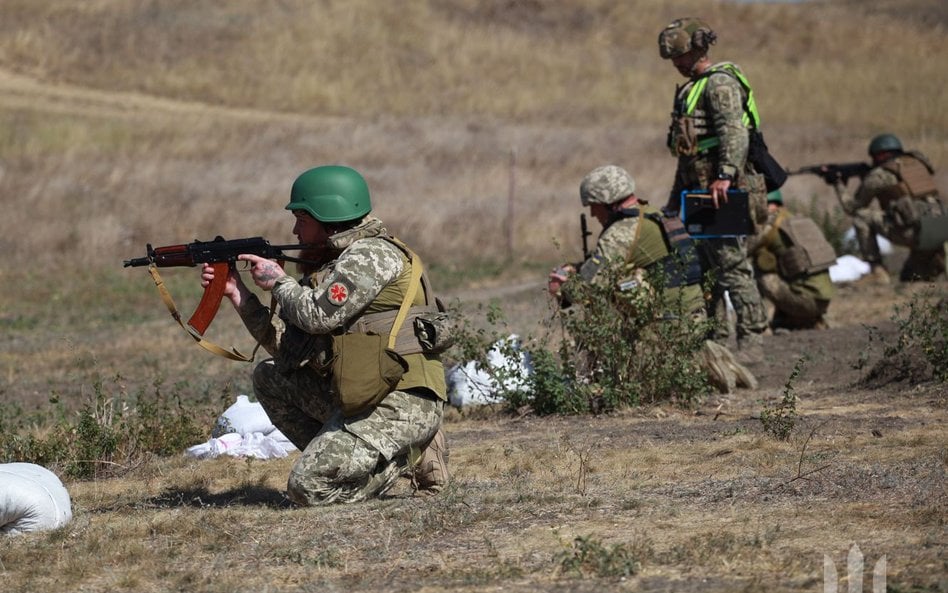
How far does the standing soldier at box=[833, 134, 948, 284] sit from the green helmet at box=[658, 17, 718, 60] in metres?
5.79

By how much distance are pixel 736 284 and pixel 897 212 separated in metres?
5.48

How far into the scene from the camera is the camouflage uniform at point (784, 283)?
482 inches

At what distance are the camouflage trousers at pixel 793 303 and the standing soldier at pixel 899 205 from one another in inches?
117

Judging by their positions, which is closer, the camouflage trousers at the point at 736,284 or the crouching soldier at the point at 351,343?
the crouching soldier at the point at 351,343

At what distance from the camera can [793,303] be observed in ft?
40.4

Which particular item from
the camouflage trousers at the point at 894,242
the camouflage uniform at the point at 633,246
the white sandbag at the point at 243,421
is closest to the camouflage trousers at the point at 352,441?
the white sandbag at the point at 243,421

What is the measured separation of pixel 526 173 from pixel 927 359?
15.2 meters

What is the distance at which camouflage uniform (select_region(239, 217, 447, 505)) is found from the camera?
5988 mm

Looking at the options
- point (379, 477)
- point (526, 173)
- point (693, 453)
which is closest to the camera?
point (379, 477)

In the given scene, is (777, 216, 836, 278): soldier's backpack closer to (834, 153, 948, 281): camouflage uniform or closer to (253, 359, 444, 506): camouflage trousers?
(834, 153, 948, 281): camouflage uniform

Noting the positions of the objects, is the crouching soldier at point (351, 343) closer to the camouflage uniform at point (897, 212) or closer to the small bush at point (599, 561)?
the small bush at point (599, 561)

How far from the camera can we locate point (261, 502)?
6.63 m

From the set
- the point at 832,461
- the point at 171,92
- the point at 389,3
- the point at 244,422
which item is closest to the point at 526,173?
the point at 171,92

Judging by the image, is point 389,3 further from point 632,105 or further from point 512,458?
point 512,458
